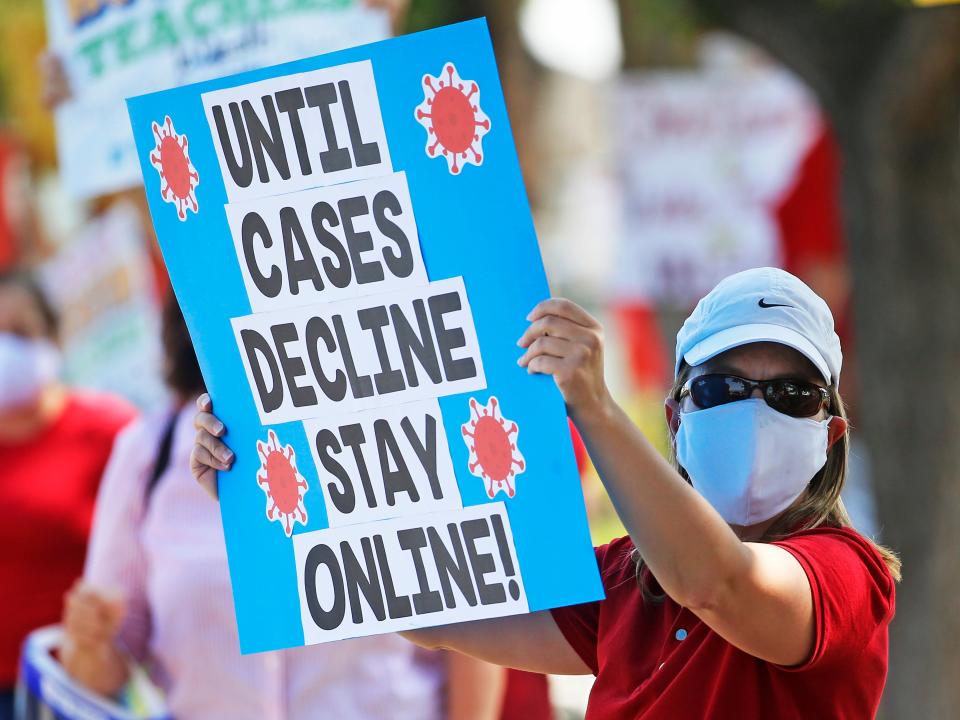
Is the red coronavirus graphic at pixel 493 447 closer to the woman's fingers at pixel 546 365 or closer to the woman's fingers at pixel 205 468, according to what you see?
the woman's fingers at pixel 546 365

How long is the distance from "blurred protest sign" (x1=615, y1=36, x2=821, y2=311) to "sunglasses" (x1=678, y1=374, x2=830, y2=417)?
6289 mm

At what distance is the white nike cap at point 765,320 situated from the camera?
7.30 ft

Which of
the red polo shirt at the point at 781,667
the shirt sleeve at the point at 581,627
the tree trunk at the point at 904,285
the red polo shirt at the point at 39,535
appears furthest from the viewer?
the tree trunk at the point at 904,285

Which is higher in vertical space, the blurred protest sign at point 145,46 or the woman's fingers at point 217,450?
the blurred protest sign at point 145,46

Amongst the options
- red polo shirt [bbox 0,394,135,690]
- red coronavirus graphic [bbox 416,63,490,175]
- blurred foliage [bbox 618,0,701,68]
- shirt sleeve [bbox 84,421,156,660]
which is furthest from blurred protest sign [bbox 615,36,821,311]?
red coronavirus graphic [bbox 416,63,490,175]

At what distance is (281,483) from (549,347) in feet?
1.85

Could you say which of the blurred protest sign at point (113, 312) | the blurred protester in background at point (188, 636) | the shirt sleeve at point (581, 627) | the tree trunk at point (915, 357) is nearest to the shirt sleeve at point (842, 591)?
the shirt sleeve at point (581, 627)

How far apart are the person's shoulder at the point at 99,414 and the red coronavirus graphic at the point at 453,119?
3.15 m

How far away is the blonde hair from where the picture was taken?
2287mm

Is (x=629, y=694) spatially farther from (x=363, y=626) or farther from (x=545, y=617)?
(x=363, y=626)

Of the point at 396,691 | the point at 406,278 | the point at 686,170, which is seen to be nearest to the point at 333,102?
the point at 406,278

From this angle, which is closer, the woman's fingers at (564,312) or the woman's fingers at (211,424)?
the woman's fingers at (564,312)

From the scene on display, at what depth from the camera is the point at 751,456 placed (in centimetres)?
224

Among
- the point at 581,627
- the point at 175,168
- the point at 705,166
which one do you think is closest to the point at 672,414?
the point at 581,627
